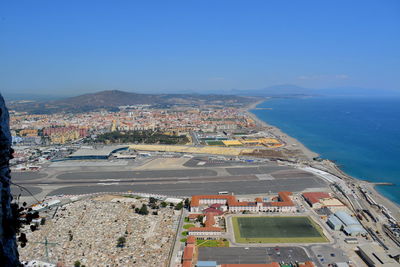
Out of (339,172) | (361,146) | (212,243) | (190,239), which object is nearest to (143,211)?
(190,239)

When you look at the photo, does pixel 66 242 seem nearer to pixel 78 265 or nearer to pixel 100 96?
pixel 78 265

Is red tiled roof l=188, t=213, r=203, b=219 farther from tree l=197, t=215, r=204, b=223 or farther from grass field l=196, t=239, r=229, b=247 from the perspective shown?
grass field l=196, t=239, r=229, b=247

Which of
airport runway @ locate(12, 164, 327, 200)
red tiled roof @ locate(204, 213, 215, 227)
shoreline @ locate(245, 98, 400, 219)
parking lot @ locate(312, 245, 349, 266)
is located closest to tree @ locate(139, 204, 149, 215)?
airport runway @ locate(12, 164, 327, 200)

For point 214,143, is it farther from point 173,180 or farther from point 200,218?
point 200,218

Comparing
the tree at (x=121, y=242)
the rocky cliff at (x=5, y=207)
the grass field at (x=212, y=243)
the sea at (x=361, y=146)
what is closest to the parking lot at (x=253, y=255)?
the grass field at (x=212, y=243)

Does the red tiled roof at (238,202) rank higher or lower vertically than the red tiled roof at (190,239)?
higher

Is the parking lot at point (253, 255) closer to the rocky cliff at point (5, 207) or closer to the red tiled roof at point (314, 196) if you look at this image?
the red tiled roof at point (314, 196)

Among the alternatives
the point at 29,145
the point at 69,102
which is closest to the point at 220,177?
the point at 29,145

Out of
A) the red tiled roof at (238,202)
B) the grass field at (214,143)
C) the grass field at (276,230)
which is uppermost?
the grass field at (214,143)
